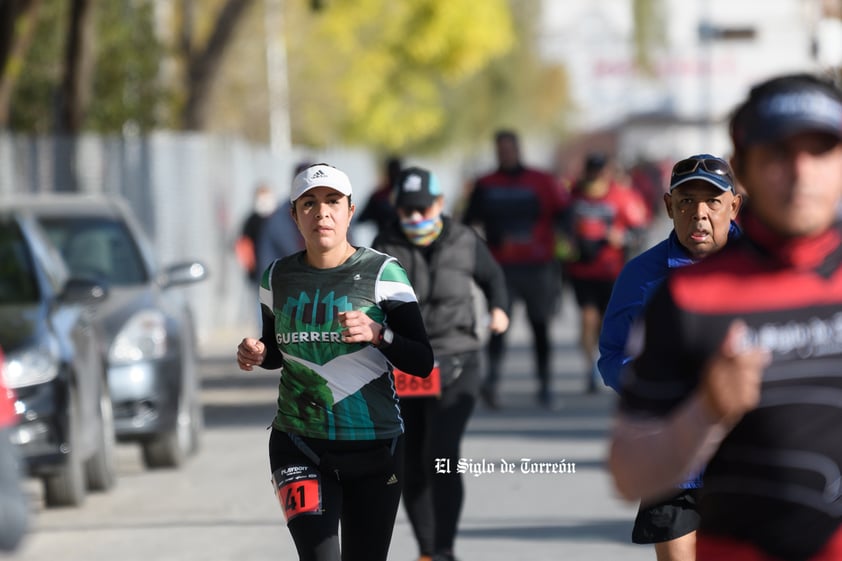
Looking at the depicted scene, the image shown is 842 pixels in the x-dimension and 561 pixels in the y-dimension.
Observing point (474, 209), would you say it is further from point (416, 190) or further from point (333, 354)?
point (333, 354)

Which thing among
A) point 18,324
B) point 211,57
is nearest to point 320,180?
point 18,324

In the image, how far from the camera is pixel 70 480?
11062 millimetres

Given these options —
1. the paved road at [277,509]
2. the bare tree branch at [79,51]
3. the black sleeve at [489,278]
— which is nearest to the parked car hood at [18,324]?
the paved road at [277,509]

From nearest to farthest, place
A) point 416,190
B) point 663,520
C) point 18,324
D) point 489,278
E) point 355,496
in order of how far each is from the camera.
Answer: point 663,520, point 355,496, point 416,190, point 489,278, point 18,324

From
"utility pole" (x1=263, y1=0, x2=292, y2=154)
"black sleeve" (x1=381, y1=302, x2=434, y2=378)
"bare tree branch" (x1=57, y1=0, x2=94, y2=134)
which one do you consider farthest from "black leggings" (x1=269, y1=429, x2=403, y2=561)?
"utility pole" (x1=263, y1=0, x2=292, y2=154)

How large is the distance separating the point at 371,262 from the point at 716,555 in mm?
2985

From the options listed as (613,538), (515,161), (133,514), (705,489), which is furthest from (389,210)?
(705,489)

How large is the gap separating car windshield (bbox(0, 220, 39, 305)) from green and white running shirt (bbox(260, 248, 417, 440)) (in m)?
5.13

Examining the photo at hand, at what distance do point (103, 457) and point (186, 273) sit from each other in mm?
1588

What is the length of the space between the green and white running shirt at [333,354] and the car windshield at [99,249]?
7113mm

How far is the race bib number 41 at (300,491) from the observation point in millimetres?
6172

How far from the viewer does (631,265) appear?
6.16m

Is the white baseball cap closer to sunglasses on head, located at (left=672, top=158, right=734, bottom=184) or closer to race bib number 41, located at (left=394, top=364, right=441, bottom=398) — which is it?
sunglasses on head, located at (left=672, top=158, right=734, bottom=184)

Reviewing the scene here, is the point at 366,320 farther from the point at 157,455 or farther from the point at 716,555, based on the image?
the point at 157,455
